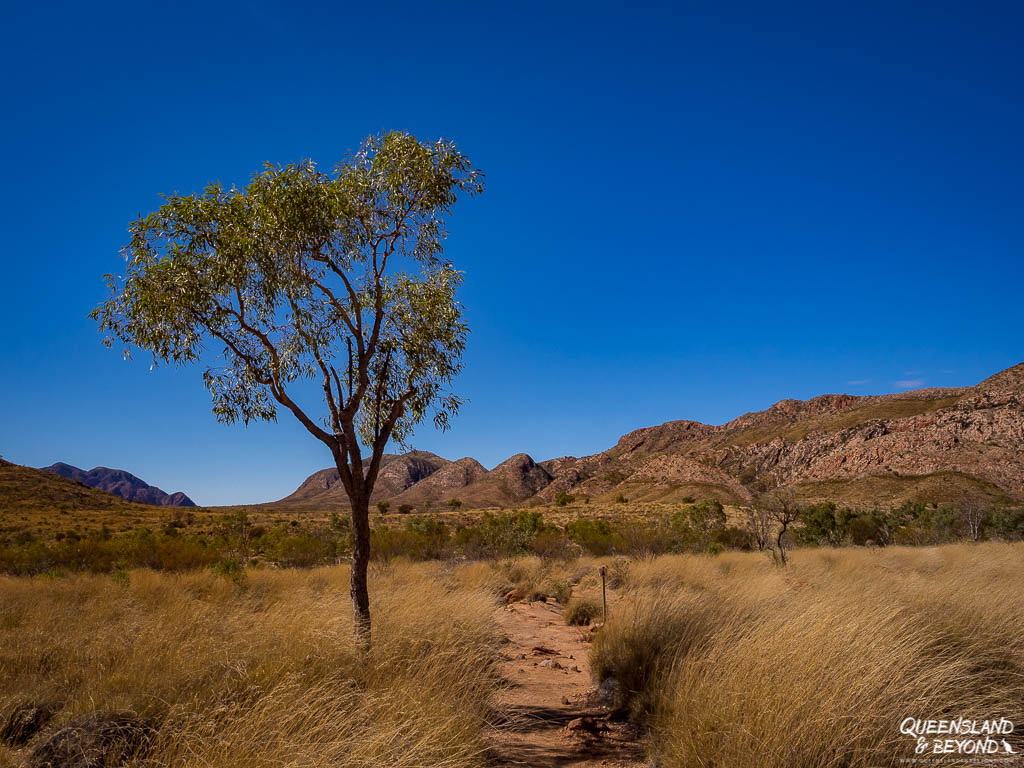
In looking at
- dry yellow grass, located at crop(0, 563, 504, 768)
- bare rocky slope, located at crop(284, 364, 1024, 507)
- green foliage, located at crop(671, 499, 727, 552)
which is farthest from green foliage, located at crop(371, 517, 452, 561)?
dry yellow grass, located at crop(0, 563, 504, 768)

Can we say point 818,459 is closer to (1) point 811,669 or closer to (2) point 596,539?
(2) point 596,539

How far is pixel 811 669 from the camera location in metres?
4.60

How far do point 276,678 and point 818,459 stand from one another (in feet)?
266

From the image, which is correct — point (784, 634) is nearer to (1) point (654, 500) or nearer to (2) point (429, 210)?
(2) point (429, 210)

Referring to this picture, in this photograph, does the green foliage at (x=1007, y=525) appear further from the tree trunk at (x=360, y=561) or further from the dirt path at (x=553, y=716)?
the tree trunk at (x=360, y=561)

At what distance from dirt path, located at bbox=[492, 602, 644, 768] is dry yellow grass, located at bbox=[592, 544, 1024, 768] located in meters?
0.46

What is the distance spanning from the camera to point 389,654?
6.32m

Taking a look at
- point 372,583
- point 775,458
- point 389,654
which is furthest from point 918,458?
point 389,654

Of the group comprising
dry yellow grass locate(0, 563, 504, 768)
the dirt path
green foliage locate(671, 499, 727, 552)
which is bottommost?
green foliage locate(671, 499, 727, 552)

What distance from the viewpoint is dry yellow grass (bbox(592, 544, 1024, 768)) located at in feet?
13.0

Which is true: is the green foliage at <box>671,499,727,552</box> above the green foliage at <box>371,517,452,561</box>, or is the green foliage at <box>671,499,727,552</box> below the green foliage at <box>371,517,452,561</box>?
below

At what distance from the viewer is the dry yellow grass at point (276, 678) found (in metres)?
3.96

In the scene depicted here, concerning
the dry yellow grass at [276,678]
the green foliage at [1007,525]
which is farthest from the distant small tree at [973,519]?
the dry yellow grass at [276,678]

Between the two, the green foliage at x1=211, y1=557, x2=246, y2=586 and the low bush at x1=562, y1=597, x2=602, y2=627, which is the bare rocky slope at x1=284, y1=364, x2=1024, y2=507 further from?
the low bush at x1=562, y1=597, x2=602, y2=627
